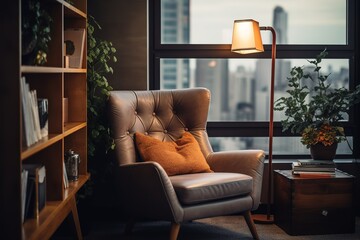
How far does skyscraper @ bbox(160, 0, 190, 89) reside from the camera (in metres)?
4.89

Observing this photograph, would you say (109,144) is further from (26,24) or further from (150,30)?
(26,24)

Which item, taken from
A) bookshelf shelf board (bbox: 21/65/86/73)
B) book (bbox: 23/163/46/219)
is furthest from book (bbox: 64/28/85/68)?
book (bbox: 23/163/46/219)

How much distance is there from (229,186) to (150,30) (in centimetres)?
161

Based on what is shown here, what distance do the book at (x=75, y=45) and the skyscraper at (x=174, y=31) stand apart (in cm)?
106

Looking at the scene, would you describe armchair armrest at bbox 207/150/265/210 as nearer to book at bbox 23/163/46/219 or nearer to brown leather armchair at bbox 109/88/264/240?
brown leather armchair at bbox 109/88/264/240

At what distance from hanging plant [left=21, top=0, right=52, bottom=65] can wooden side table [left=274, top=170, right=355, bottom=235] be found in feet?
6.36

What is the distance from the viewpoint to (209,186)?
3752mm

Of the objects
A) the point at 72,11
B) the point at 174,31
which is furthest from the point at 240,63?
the point at 72,11

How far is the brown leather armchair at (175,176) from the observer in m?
3.68

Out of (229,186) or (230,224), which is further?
(230,224)

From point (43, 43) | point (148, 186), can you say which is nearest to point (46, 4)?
point (43, 43)

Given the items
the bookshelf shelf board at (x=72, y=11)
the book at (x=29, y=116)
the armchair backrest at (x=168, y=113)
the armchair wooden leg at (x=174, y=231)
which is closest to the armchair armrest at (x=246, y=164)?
the armchair backrest at (x=168, y=113)

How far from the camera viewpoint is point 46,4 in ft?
10.7

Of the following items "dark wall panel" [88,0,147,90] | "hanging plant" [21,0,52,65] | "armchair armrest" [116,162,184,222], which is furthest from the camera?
"dark wall panel" [88,0,147,90]
